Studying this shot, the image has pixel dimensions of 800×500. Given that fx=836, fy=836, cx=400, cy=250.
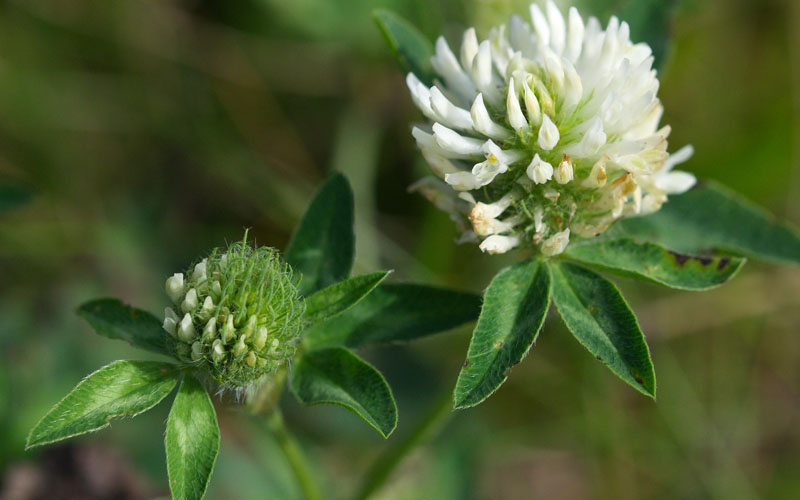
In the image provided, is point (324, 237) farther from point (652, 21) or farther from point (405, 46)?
point (652, 21)

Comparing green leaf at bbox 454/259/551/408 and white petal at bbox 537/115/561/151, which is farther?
white petal at bbox 537/115/561/151

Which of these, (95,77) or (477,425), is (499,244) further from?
(95,77)

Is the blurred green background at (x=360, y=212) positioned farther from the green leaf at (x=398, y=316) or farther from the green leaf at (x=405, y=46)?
the green leaf at (x=398, y=316)

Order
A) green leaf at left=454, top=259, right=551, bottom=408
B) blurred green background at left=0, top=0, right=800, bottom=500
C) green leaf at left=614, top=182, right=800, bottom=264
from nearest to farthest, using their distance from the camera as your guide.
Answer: green leaf at left=454, top=259, right=551, bottom=408
green leaf at left=614, top=182, right=800, bottom=264
blurred green background at left=0, top=0, right=800, bottom=500

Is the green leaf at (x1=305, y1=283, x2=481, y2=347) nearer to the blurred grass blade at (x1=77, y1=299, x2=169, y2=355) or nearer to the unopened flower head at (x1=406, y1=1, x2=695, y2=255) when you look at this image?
the unopened flower head at (x1=406, y1=1, x2=695, y2=255)

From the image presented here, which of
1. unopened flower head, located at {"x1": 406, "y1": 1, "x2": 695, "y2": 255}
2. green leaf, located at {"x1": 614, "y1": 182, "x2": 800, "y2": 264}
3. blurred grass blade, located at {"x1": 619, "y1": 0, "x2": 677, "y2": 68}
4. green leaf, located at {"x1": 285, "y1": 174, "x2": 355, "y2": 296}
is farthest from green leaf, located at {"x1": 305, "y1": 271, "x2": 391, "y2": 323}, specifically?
blurred grass blade, located at {"x1": 619, "y1": 0, "x2": 677, "y2": 68}

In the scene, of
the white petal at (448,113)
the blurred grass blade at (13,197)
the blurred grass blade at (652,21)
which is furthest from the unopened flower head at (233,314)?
the blurred grass blade at (652,21)
